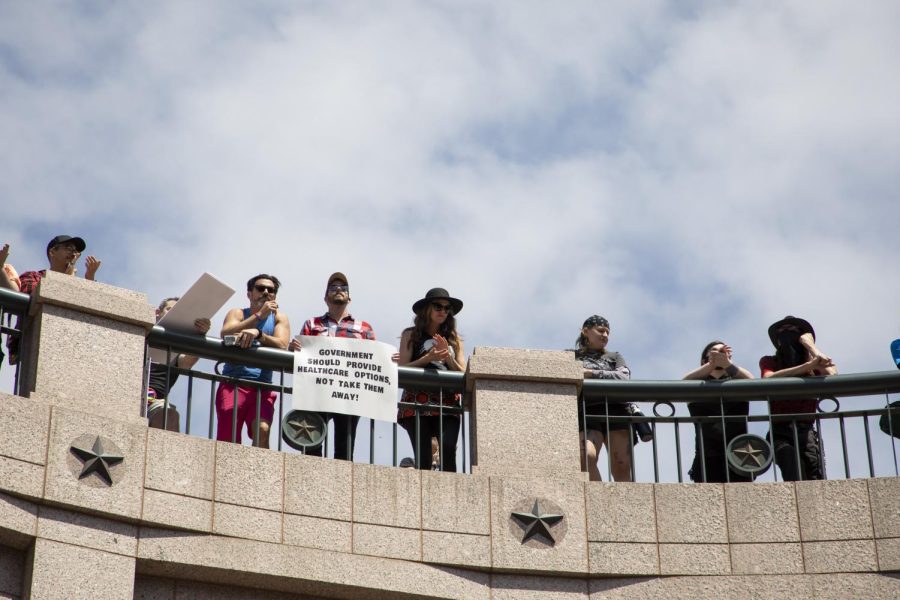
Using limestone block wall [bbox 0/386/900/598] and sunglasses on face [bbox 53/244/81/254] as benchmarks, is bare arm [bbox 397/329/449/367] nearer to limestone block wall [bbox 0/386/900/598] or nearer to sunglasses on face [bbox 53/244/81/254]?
limestone block wall [bbox 0/386/900/598]

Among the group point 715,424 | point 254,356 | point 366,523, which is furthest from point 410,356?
point 715,424

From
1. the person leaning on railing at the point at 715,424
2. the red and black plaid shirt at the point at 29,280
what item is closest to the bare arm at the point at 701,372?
the person leaning on railing at the point at 715,424

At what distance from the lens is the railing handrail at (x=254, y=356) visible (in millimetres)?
14195

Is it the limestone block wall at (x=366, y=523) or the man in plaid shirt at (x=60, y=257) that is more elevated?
the man in plaid shirt at (x=60, y=257)

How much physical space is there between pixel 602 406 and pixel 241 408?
121 inches

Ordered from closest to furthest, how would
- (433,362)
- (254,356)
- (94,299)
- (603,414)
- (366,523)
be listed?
(94,299)
(366,523)
(254,356)
(433,362)
(603,414)

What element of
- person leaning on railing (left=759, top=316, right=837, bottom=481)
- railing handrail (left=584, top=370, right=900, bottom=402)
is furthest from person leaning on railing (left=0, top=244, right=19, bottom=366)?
person leaning on railing (left=759, top=316, right=837, bottom=481)

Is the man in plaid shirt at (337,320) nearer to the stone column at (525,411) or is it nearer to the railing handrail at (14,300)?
the stone column at (525,411)

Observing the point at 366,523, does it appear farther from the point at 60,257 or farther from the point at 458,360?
the point at 60,257

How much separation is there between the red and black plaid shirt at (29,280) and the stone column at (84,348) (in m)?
0.82

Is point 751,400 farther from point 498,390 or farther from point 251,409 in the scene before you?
point 251,409

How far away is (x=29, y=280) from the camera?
14.5m

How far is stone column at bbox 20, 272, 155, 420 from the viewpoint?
13289 millimetres

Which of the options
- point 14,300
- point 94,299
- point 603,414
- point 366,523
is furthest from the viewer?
point 603,414
